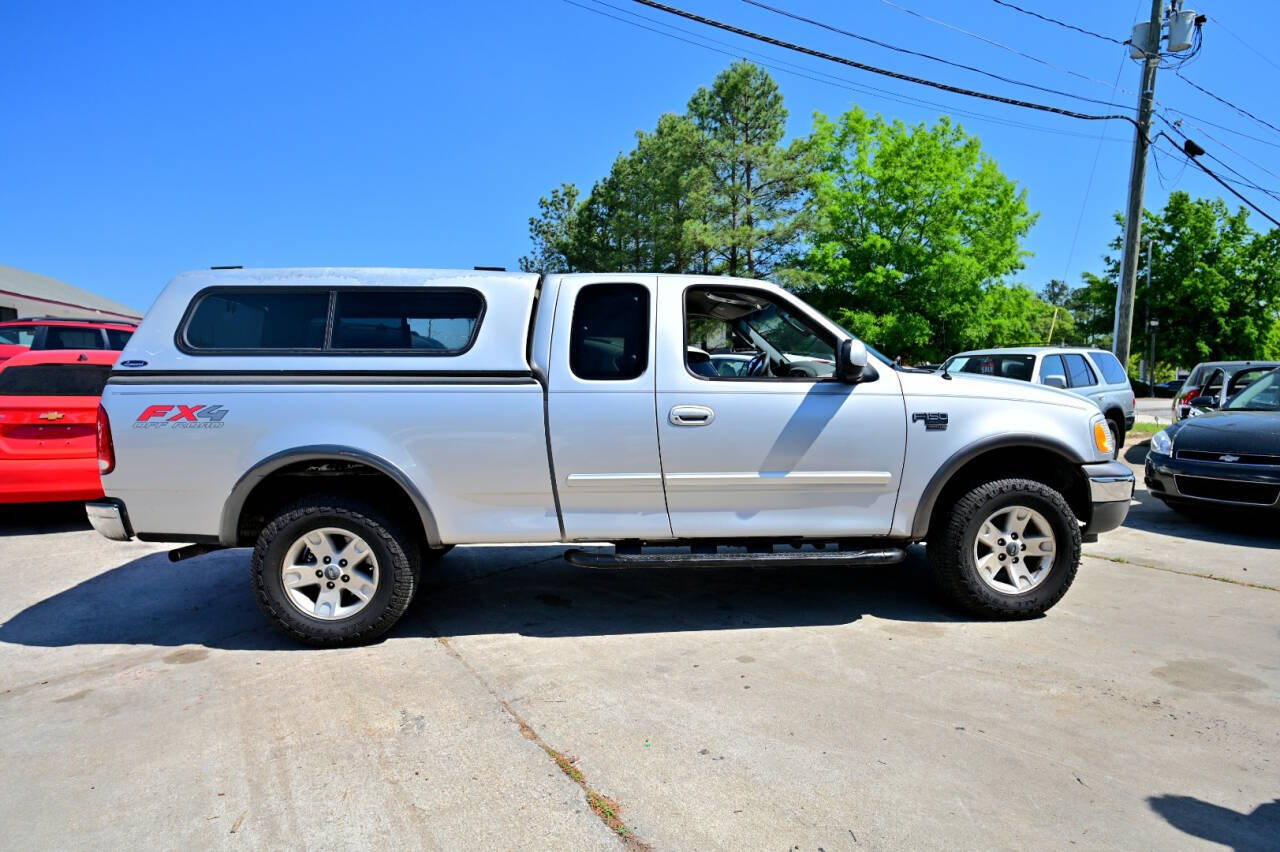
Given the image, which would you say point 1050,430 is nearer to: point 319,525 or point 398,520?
point 398,520

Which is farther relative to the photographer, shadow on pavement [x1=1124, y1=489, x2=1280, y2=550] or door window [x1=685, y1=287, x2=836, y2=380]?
shadow on pavement [x1=1124, y1=489, x2=1280, y2=550]

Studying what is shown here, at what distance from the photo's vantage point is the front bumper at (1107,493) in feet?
14.2

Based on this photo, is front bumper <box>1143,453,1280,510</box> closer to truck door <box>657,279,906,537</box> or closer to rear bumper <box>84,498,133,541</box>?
truck door <box>657,279,906,537</box>

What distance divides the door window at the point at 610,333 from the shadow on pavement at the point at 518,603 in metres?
1.54

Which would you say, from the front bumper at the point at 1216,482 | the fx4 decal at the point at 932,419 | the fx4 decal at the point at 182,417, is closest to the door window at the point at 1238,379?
the front bumper at the point at 1216,482

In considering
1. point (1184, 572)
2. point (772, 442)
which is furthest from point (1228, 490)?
point (772, 442)

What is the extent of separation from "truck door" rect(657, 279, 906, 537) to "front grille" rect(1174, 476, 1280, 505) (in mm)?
4347

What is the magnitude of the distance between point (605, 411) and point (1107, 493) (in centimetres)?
306

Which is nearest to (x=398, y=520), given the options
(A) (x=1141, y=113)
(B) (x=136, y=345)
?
(B) (x=136, y=345)

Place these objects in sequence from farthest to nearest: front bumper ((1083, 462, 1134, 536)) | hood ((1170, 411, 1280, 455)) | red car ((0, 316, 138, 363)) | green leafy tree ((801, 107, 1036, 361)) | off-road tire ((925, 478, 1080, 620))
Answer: green leafy tree ((801, 107, 1036, 361))
red car ((0, 316, 138, 363))
hood ((1170, 411, 1280, 455))
front bumper ((1083, 462, 1134, 536))
off-road tire ((925, 478, 1080, 620))

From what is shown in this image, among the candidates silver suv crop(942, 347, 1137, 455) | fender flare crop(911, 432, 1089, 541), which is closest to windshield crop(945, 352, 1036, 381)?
silver suv crop(942, 347, 1137, 455)

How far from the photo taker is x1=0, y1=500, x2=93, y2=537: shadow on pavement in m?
6.82

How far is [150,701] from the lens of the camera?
3406 mm

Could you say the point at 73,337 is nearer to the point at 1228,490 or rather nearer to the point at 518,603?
the point at 518,603
